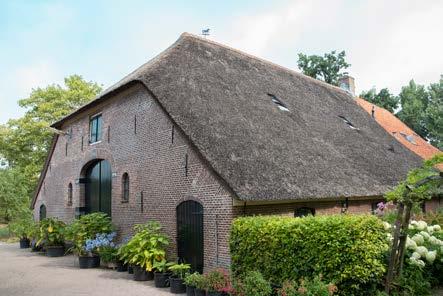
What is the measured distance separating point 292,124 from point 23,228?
12917mm

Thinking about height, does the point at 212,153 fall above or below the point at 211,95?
below

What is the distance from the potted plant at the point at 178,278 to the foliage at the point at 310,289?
2946 millimetres

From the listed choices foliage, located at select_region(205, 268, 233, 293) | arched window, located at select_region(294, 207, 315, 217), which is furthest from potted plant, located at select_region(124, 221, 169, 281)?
arched window, located at select_region(294, 207, 315, 217)

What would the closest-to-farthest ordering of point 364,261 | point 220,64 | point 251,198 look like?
point 364,261 < point 251,198 < point 220,64

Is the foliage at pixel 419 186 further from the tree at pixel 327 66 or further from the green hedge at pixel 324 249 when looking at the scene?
the tree at pixel 327 66

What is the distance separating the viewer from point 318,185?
444 inches

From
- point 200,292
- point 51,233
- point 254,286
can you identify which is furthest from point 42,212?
point 254,286

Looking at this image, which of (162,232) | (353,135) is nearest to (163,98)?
(162,232)

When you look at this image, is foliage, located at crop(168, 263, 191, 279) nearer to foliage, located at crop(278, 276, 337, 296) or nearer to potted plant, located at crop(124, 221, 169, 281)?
potted plant, located at crop(124, 221, 169, 281)

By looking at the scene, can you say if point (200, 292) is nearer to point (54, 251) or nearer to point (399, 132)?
point (54, 251)

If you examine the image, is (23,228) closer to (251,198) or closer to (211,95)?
(211,95)

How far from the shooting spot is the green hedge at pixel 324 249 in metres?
7.19

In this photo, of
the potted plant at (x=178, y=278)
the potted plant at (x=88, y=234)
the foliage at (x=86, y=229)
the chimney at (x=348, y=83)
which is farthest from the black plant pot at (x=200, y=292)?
the chimney at (x=348, y=83)

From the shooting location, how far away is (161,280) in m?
10.1
